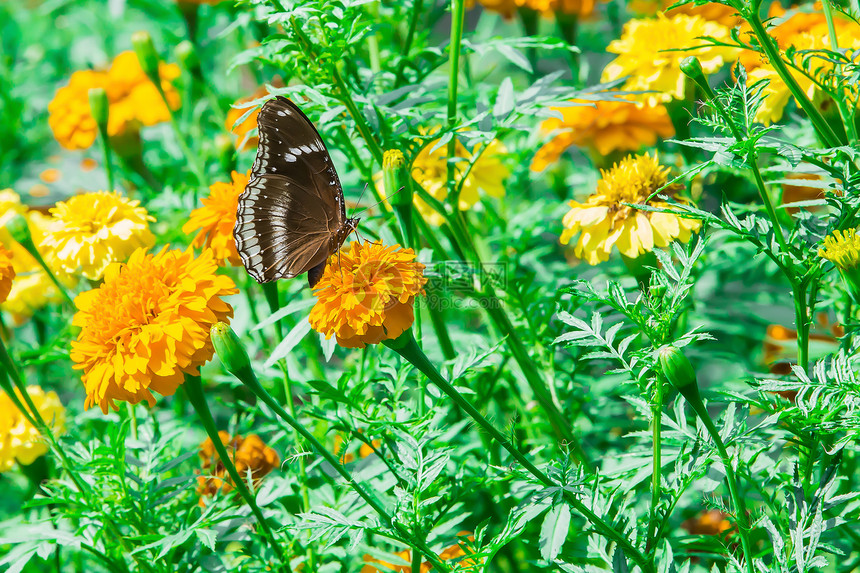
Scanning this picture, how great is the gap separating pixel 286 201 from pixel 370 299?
1.22 ft

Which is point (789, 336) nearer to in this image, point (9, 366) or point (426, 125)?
point (426, 125)

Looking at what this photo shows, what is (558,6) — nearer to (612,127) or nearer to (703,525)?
(612,127)

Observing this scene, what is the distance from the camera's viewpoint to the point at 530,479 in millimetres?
726

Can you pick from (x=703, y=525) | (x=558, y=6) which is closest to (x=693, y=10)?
(x=558, y=6)

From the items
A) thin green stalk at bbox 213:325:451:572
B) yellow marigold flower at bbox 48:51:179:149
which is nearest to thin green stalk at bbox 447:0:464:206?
thin green stalk at bbox 213:325:451:572

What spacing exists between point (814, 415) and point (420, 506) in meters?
0.36

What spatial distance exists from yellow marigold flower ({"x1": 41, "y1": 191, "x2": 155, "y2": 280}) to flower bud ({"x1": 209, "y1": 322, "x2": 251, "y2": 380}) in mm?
366

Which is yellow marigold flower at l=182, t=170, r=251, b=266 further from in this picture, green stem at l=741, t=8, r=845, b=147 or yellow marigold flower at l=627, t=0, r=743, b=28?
yellow marigold flower at l=627, t=0, r=743, b=28

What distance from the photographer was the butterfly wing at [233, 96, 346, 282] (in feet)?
3.13

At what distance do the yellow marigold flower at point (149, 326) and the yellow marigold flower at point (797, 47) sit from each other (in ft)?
2.04

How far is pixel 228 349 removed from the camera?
2.41 feet

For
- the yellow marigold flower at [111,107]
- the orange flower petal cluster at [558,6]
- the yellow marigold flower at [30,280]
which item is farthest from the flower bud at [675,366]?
the yellow marigold flower at [111,107]

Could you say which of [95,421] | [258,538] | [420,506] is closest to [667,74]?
[420,506]

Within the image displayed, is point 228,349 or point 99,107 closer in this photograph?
point 228,349
